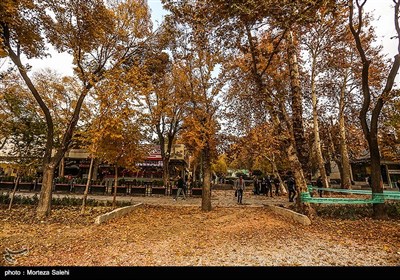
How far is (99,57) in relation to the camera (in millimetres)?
11125

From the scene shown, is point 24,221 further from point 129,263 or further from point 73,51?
point 73,51

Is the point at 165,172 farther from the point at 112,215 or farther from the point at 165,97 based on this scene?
the point at 112,215

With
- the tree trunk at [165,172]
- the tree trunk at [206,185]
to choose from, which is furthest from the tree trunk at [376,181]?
the tree trunk at [165,172]

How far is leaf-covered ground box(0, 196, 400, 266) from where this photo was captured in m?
4.77

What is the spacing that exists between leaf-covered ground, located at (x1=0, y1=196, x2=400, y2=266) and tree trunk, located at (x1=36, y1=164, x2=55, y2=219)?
1.30ft

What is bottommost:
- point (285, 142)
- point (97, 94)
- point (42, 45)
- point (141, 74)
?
point (285, 142)

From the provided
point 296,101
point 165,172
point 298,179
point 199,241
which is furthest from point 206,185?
point 165,172

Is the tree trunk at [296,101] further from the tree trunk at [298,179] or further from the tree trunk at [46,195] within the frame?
the tree trunk at [46,195]

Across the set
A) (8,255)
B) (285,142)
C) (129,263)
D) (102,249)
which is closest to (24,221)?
(8,255)

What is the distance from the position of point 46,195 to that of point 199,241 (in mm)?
7471

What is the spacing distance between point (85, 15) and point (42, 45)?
127 inches

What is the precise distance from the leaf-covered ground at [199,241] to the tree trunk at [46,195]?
395 mm

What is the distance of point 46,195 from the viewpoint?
9.66 meters

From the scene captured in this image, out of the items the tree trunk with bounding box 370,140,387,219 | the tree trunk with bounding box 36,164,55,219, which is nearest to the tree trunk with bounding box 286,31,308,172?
the tree trunk with bounding box 370,140,387,219
